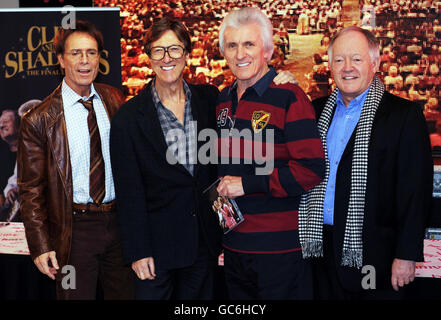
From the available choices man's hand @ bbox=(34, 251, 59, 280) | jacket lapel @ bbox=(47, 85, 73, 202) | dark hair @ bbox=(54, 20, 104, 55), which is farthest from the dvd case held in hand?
dark hair @ bbox=(54, 20, 104, 55)

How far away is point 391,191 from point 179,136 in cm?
97

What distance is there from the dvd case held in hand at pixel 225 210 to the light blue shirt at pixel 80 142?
599 mm

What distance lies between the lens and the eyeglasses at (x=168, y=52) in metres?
2.01

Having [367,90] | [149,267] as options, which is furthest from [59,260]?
[367,90]

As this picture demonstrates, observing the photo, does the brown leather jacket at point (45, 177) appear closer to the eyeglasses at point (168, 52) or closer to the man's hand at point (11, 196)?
the eyeglasses at point (168, 52)

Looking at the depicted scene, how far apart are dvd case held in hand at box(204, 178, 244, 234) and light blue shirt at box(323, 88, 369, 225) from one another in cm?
42

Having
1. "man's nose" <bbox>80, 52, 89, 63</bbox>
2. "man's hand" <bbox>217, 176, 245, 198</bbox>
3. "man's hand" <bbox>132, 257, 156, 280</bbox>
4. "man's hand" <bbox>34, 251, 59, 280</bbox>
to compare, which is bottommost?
"man's hand" <bbox>34, 251, 59, 280</bbox>

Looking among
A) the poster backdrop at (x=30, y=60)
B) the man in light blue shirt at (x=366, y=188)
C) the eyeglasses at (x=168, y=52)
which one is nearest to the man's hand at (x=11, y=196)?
the poster backdrop at (x=30, y=60)

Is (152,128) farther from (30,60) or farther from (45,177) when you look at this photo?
(30,60)

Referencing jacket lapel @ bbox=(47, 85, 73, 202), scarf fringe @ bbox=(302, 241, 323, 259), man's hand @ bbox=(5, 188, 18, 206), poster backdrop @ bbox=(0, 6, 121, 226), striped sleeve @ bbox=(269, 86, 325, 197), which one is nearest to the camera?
striped sleeve @ bbox=(269, 86, 325, 197)

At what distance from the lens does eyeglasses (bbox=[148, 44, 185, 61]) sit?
6.60 ft

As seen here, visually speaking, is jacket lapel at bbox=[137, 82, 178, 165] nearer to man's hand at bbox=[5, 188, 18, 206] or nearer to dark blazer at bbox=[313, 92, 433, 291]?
dark blazer at bbox=[313, 92, 433, 291]
